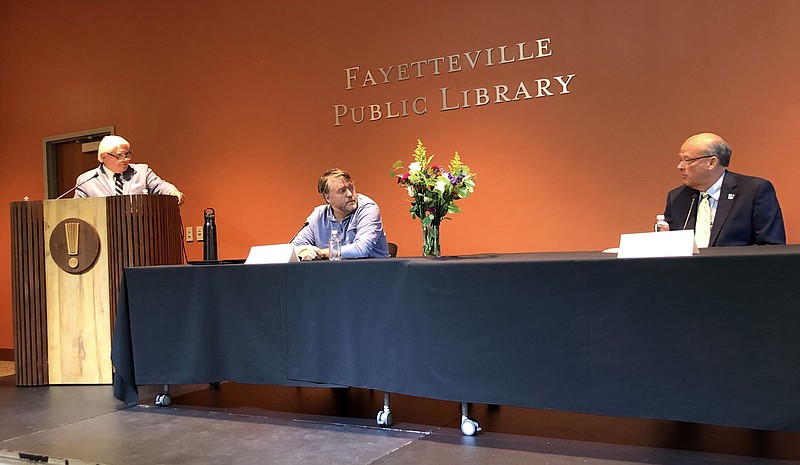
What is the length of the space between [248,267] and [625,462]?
1.78 meters

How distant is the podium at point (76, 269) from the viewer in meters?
4.13

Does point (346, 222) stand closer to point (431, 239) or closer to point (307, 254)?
point (307, 254)

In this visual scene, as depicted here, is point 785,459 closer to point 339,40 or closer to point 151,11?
point 339,40

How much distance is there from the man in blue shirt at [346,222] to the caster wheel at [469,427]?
3.58 feet

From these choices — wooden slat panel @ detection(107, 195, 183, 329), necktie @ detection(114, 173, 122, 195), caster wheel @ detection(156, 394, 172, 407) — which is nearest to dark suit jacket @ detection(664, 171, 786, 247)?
caster wheel @ detection(156, 394, 172, 407)

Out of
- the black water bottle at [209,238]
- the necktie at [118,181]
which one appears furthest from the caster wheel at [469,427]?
the necktie at [118,181]

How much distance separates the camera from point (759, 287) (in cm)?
219

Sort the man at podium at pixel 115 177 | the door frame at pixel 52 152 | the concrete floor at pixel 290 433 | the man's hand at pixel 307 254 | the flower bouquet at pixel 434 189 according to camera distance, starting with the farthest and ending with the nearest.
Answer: the door frame at pixel 52 152
the man at podium at pixel 115 177
the man's hand at pixel 307 254
the flower bouquet at pixel 434 189
the concrete floor at pixel 290 433

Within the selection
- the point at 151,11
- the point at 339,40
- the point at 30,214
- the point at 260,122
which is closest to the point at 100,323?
the point at 30,214

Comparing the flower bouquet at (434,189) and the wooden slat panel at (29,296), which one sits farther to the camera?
the wooden slat panel at (29,296)

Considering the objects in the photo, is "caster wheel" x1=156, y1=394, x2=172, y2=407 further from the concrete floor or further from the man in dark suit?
the man in dark suit

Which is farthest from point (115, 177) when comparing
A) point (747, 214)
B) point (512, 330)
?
point (747, 214)

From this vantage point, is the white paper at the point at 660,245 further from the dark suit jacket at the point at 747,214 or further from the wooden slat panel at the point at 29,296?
the wooden slat panel at the point at 29,296

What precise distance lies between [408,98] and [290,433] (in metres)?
2.60
